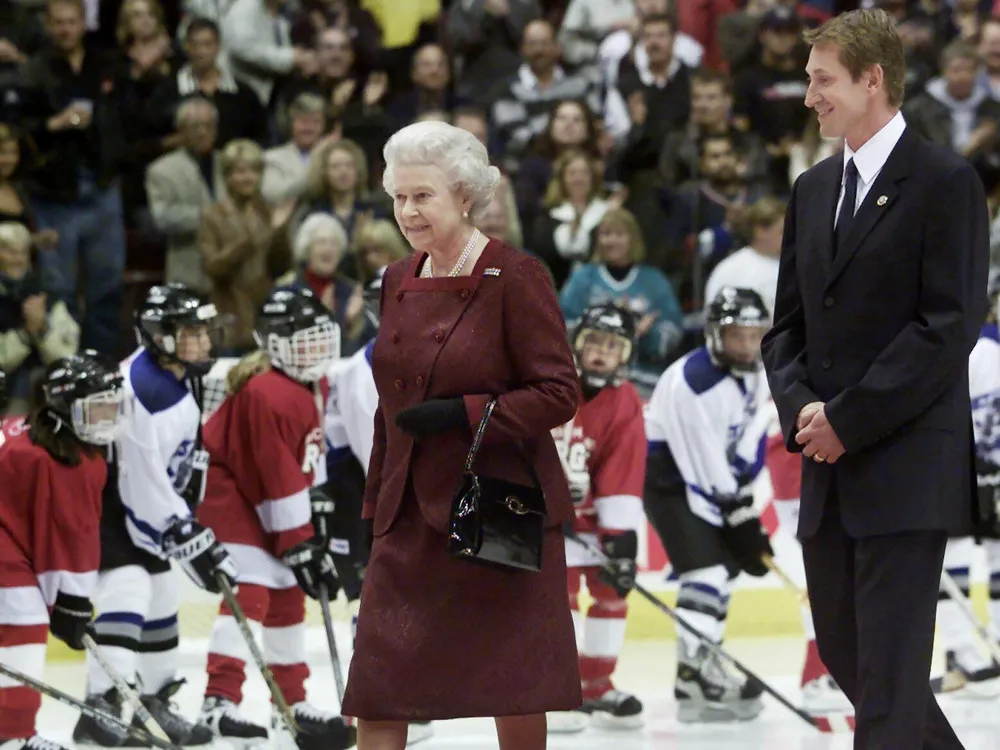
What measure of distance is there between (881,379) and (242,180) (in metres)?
4.81

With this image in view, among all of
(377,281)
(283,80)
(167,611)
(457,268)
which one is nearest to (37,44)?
(283,80)

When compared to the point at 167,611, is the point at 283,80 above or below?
above

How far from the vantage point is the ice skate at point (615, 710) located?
5387 millimetres

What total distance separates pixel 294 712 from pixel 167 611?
47cm

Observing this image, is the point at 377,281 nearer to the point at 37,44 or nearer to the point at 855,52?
the point at 855,52

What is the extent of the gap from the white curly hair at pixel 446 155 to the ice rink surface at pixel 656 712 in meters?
2.21

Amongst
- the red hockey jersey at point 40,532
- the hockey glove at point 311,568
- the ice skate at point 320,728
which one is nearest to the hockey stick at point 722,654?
the hockey glove at point 311,568

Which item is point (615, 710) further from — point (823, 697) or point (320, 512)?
point (320, 512)

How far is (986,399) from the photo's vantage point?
19.4 feet

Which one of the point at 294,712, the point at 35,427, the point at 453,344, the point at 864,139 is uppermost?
the point at 864,139

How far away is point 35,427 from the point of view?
4699mm

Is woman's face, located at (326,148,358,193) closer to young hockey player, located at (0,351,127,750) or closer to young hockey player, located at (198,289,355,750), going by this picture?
young hockey player, located at (198,289,355,750)

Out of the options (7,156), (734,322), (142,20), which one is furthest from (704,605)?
(142,20)

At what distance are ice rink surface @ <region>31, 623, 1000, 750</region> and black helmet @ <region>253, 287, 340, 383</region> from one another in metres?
1.05
